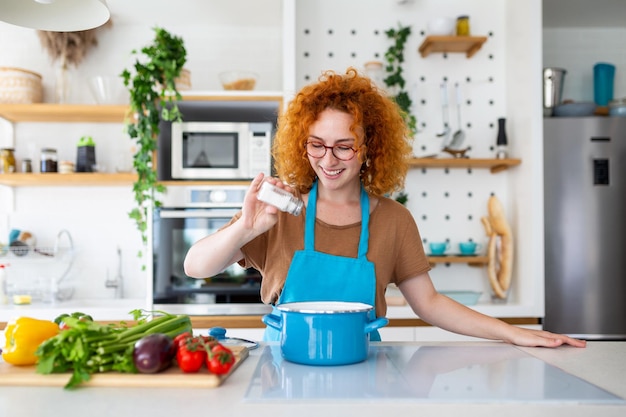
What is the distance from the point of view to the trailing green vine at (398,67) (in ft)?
10.7

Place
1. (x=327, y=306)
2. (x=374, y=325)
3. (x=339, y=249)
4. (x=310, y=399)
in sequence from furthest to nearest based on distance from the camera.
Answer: (x=339, y=249)
(x=327, y=306)
(x=374, y=325)
(x=310, y=399)

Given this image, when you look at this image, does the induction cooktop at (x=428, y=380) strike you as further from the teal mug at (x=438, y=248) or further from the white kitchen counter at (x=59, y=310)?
the teal mug at (x=438, y=248)

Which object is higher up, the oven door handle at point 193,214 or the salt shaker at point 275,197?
the salt shaker at point 275,197

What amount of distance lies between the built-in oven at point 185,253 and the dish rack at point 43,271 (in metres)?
0.73

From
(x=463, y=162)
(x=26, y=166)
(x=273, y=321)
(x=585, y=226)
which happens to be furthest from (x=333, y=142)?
(x=26, y=166)

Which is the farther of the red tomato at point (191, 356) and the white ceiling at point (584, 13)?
the white ceiling at point (584, 13)

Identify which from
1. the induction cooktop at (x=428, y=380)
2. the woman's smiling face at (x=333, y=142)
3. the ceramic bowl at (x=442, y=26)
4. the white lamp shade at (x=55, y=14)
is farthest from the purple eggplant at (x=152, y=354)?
the ceramic bowl at (x=442, y=26)

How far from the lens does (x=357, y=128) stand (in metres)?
1.62

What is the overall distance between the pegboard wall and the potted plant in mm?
780

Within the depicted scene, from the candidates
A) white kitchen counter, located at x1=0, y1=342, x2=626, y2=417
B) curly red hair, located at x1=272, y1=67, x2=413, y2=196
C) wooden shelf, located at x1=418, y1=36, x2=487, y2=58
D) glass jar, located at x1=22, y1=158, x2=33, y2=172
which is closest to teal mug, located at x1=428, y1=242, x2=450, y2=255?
wooden shelf, located at x1=418, y1=36, x2=487, y2=58

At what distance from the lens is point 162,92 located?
9.30 feet

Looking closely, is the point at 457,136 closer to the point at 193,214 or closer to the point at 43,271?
the point at 193,214

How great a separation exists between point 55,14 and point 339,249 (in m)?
0.97

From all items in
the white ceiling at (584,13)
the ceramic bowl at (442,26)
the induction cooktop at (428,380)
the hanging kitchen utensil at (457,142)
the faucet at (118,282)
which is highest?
the white ceiling at (584,13)
